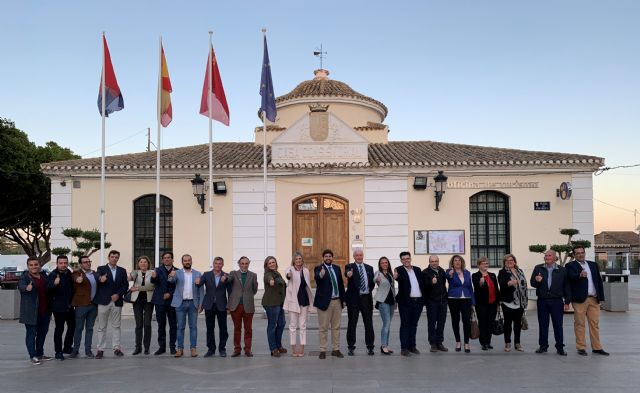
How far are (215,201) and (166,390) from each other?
11.6 meters

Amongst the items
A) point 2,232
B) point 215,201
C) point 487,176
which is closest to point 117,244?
Answer: point 215,201

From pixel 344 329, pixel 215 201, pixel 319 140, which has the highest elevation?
pixel 319 140

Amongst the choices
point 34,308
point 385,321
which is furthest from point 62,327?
point 385,321

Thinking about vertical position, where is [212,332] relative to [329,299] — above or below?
below

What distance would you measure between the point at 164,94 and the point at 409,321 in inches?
355

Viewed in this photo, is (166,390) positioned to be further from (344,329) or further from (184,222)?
(184,222)

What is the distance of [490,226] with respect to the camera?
736 inches

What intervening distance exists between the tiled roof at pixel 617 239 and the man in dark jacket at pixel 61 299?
61196 millimetres

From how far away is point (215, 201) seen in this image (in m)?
18.6

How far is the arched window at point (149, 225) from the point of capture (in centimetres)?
1895

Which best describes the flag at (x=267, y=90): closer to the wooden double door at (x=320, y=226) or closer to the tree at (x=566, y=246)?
the wooden double door at (x=320, y=226)

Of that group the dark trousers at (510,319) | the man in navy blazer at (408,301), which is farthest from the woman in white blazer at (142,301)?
the dark trousers at (510,319)

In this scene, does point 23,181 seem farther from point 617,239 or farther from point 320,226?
point 617,239

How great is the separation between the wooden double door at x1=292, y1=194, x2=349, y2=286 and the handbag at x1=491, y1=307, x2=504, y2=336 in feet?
29.0
